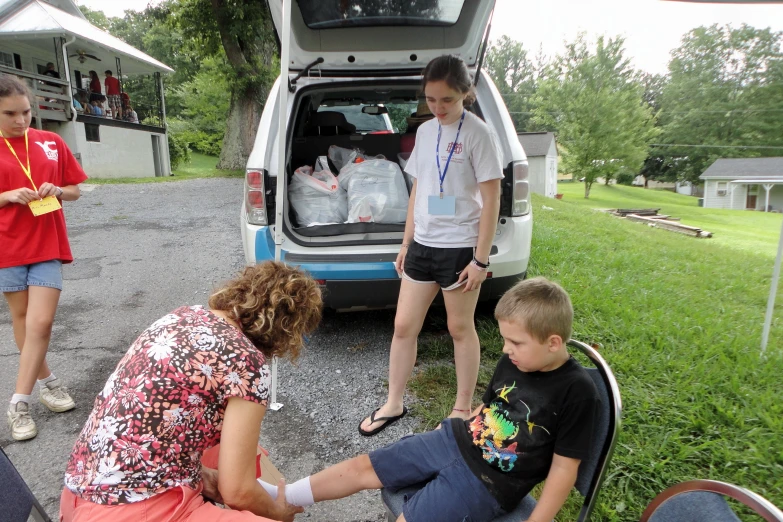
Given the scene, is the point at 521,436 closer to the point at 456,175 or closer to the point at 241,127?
the point at 456,175

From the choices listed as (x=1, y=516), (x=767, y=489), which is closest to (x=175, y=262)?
(x=1, y=516)

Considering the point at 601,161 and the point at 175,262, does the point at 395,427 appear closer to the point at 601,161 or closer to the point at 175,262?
the point at 175,262

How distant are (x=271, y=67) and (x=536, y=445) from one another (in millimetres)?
16279

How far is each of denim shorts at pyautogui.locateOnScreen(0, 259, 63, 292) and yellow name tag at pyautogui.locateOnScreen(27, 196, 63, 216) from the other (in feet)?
0.88

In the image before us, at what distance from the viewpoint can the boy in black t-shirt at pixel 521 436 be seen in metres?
1.42

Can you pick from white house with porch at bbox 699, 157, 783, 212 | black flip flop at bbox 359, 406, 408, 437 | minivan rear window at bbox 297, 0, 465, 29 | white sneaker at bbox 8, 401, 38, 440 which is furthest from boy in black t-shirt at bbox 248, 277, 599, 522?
white house with porch at bbox 699, 157, 783, 212

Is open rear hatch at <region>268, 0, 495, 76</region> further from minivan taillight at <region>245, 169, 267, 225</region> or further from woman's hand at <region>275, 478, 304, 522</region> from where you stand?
woman's hand at <region>275, 478, 304, 522</region>

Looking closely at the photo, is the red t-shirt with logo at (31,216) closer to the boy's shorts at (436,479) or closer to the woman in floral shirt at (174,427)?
the woman in floral shirt at (174,427)

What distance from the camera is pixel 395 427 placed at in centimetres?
260

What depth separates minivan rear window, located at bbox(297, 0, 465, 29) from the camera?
296 cm

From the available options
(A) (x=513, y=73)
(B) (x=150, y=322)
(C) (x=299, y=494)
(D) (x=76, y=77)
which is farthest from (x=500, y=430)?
(A) (x=513, y=73)

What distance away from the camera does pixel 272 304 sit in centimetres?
143

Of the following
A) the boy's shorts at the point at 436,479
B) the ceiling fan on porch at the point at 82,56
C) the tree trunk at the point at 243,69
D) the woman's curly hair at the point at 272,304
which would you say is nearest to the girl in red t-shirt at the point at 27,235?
the woman's curly hair at the point at 272,304

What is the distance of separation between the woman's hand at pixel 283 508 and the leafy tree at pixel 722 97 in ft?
13.0
